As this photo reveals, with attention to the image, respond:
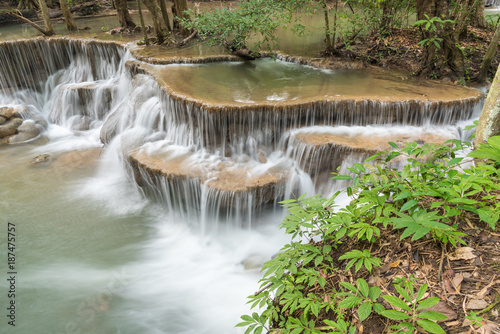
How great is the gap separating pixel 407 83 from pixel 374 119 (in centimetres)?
171

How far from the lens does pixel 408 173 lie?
2564 millimetres

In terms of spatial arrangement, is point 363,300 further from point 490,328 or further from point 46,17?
point 46,17

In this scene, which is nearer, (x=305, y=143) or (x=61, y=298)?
(x=61, y=298)

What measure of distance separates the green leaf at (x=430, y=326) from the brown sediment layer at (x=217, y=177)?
3.68 m

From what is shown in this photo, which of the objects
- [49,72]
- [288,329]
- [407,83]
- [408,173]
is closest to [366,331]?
[288,329]

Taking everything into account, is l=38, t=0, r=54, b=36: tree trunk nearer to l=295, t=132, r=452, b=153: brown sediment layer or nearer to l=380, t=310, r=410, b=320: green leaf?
l=295, t=132, r=452, b=153: brown sediment layer

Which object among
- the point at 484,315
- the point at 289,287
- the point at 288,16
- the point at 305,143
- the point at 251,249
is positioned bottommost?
the point at 251,249

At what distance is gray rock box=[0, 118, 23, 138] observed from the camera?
885cm

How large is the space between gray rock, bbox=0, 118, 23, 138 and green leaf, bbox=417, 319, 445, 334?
10677 millimetres

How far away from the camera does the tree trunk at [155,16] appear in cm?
946

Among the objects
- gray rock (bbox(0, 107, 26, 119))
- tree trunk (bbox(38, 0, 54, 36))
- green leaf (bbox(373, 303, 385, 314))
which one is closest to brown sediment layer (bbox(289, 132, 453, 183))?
green leaf (bbox(373, 303, 385, 314))

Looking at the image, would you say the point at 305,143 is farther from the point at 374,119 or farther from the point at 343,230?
the point at 343,230

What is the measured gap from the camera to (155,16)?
9.68 metres

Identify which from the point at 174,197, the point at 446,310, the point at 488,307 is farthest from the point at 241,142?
the point at 488,307
